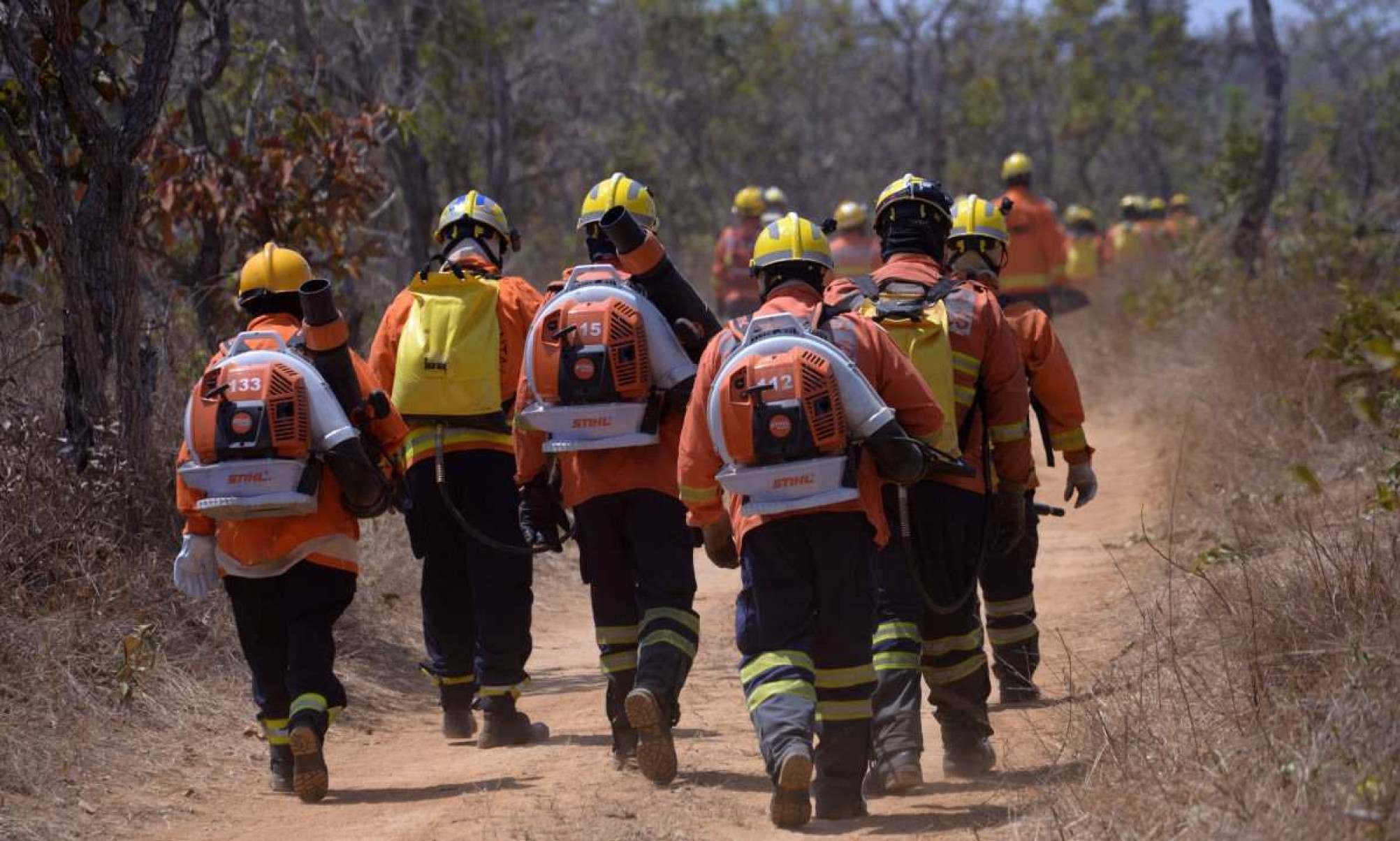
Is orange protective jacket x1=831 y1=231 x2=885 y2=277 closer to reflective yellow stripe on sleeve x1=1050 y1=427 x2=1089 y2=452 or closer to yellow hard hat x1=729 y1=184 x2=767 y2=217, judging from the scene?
yellow hard hat x1=729 y1=184 x2=767 y2=217

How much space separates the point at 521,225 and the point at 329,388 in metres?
15.3

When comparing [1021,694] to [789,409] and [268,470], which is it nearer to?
[789,409]

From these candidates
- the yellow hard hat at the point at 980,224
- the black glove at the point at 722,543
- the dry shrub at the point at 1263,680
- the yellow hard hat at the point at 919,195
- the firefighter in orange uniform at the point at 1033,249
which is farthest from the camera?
the firefighter in orange uniform at the point at 1033,249

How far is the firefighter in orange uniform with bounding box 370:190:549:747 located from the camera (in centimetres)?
742

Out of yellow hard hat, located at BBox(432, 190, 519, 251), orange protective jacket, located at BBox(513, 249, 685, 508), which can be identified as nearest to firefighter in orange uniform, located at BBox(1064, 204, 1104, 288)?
yellow hard hat, located at BBox(432, 190, 519, 251)

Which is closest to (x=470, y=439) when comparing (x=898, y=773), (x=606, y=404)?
(x=606, y=404)

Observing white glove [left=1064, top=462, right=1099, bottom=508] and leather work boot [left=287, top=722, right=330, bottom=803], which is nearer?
leather work boot [left=287, top=722, right=330, bottom=803]

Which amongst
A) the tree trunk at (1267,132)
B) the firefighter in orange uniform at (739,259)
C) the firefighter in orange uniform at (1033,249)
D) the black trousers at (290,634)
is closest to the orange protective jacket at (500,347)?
the black trousers at (290,634)

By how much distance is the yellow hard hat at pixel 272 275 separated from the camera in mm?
6996

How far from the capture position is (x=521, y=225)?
21.8 meters

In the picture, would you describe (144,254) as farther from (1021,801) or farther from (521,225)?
(521,225)

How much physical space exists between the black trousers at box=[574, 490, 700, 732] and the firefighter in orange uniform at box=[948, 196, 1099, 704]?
145 cm

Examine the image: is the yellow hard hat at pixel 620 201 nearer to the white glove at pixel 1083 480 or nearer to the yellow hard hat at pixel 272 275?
the yellow hard hat at pixel 272 275

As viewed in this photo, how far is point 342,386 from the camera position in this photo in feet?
22.4
